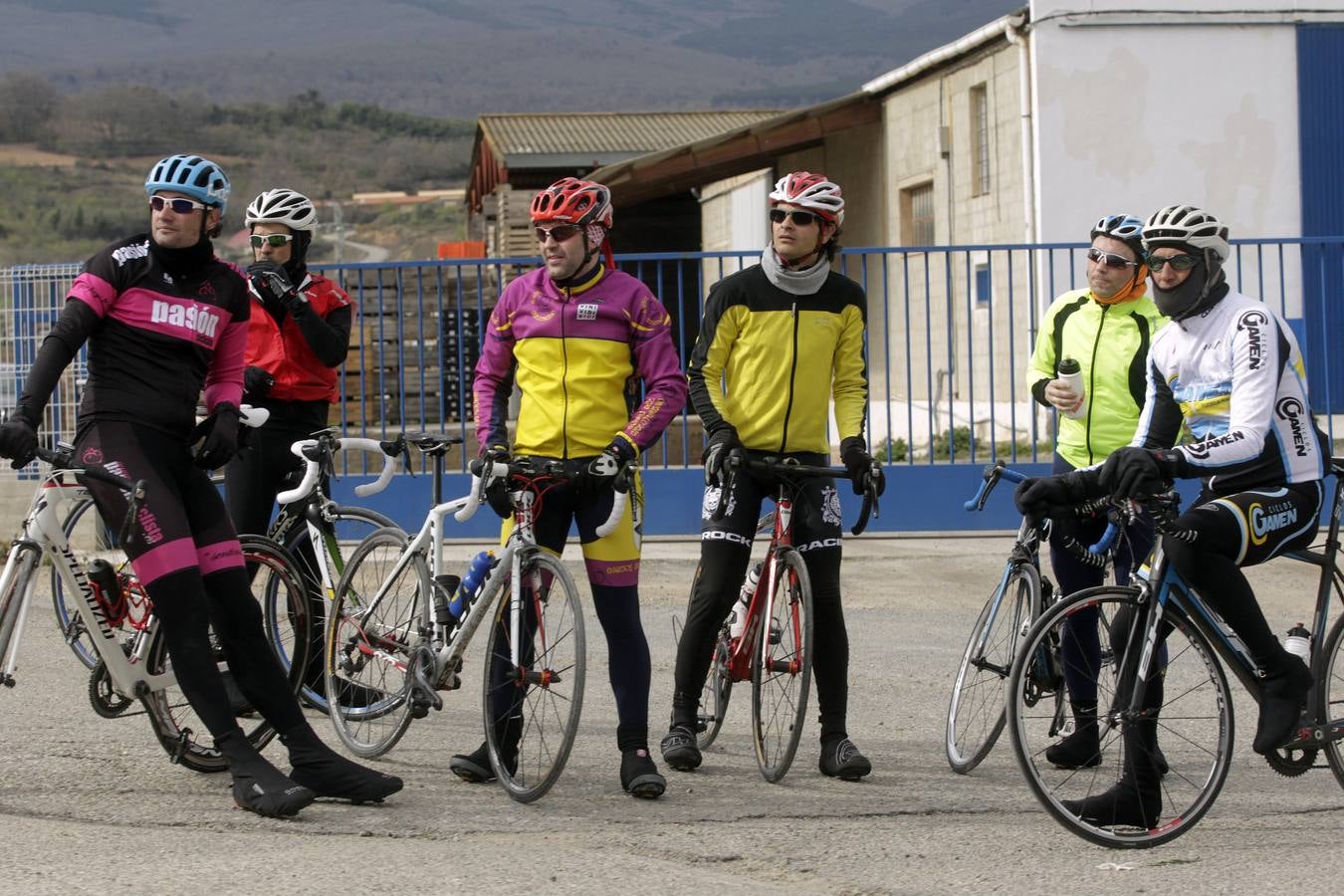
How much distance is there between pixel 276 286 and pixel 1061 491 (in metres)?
3.16

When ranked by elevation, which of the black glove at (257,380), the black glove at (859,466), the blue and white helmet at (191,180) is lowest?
the black glove at (859,466)

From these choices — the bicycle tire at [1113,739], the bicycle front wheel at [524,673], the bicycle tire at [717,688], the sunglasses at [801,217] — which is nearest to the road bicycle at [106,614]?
the bicycle front wheel at [524,673]

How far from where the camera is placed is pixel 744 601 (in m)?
6.57

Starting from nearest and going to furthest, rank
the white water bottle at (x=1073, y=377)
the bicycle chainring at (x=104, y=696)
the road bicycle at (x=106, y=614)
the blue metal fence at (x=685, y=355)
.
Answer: the road bicycle at (x=106, y=614), the bicycle chainring at (x=104, y=696), the white water bottle at (x=1073, y=377), the blue metal fence at (x=685, y=355)

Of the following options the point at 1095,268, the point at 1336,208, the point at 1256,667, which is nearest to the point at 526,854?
the point at 1256,667

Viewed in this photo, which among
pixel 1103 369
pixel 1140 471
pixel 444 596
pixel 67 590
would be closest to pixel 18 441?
pixel 67 590

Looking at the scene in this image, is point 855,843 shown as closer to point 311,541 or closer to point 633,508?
point 633,508

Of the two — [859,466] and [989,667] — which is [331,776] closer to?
[859,466]

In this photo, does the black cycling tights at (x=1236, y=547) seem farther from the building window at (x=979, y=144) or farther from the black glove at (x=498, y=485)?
the building window at (x=979, y=144)

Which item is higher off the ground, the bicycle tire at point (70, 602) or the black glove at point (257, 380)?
the black glove at point (257, 380)

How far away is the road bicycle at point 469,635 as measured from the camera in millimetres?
5973

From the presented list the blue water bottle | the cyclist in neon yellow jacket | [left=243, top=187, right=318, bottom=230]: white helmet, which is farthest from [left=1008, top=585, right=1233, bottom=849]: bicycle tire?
[left=243, top=187, right=318, bottom=230]: white helmet

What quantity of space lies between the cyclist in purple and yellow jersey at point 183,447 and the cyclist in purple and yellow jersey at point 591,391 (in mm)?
747

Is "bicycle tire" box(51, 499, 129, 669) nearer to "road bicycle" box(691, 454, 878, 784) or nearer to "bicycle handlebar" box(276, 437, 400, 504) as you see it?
"bicycle handlebar" box(276, 437, 400, 504)
